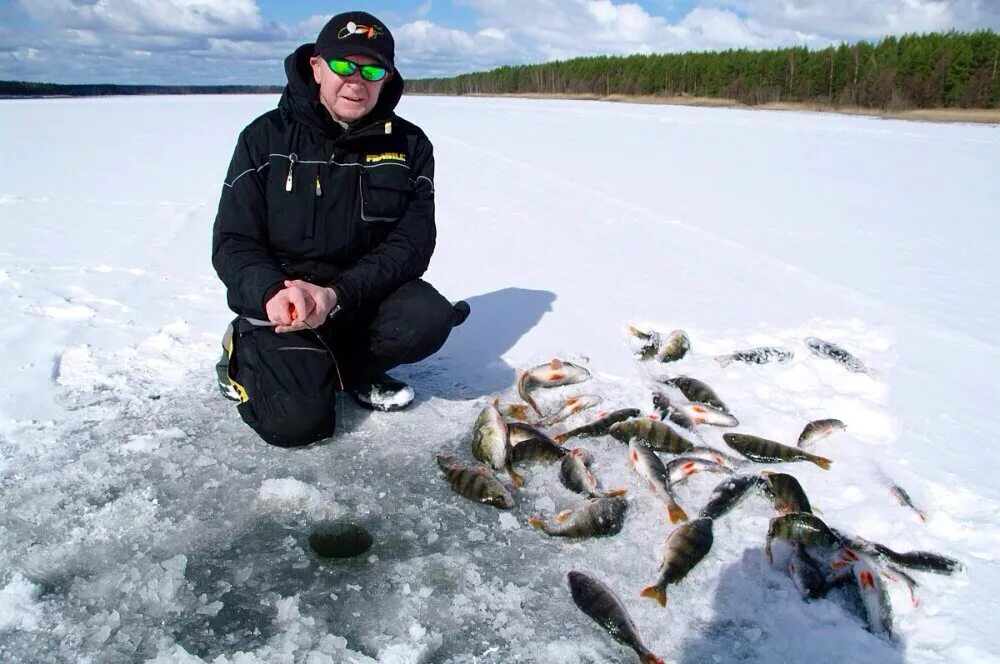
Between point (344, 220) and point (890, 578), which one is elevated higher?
point (344, 220)

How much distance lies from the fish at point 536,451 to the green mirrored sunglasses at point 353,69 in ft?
5.77

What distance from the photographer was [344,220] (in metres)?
3.14

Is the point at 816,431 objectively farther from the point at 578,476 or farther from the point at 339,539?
the point at 339,539

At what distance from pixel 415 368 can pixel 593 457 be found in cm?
134

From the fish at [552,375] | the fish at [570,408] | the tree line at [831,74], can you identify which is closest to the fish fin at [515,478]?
the fish at [570,408]

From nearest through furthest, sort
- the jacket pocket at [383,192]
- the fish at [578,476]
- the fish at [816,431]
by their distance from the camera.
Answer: the fish at [578,476] < the fish at [816,431] < the jacket pocket at [383,192]

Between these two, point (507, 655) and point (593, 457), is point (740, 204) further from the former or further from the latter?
point (507, 655)

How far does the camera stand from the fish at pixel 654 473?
8.38 ft

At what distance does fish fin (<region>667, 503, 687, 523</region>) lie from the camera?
2.53m

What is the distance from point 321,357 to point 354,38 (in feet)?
4.62

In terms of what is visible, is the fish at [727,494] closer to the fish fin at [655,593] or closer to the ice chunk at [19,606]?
the fish fin at [655,593]

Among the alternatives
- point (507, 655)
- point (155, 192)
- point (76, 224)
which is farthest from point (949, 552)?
point (155, 192)

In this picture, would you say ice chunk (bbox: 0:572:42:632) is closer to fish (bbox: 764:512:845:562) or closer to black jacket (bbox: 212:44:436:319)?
black jacket (bbox: 212:44:436:319)

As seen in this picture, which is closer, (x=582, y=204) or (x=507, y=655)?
(x=507, y=655)
